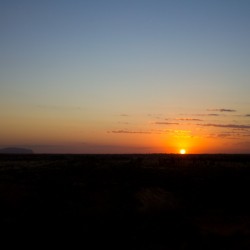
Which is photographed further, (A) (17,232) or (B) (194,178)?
(B) (194,178)

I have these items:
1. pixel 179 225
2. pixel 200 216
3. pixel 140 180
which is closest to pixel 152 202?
pixel 200 216

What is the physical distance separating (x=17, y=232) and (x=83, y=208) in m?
6.31

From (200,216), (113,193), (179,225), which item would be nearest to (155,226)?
(179,225)

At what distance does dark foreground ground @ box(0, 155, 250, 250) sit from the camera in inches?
720

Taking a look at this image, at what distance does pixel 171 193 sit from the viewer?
29875 mm

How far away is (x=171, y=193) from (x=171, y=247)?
1216 cm

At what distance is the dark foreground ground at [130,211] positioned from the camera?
1828 cm

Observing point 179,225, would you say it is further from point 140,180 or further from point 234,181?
point 234,181

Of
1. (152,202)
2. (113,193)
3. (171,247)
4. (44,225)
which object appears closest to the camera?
(171,247)

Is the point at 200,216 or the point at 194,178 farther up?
the point at 194,178

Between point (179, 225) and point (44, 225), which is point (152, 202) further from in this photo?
point (44, 225)

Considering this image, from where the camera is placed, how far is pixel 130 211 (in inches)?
933

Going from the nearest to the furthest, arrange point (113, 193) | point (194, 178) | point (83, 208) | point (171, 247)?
point (171, 247) → point (83, 208) → point (113, 193) → point (194, 178)

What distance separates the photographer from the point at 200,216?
25.0 meters
